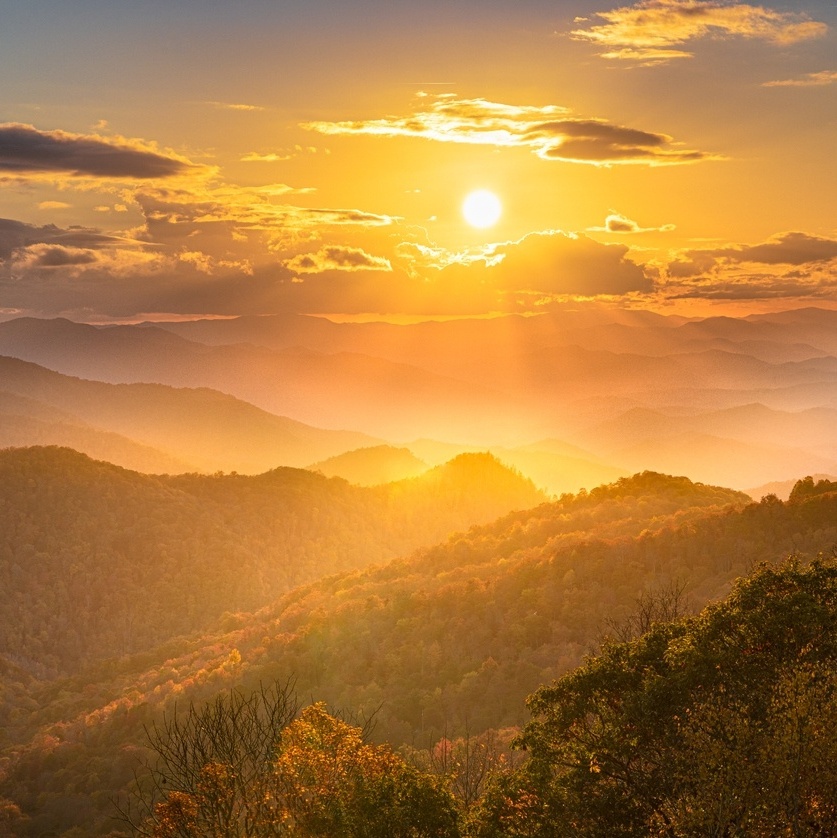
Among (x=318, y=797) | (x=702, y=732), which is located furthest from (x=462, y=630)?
(x=702, y=732)

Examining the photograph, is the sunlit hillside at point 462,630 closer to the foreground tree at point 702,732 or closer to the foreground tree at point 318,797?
the foreground tree at point 318,797

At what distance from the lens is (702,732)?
28.5 metres

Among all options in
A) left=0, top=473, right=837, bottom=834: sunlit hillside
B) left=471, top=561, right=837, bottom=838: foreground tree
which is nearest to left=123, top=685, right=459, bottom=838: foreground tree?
left=471, top=561, right=837, bottom=838: foreground tree

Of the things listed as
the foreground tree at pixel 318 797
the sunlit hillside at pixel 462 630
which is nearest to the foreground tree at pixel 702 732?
the foreground tree at pixel 318 797

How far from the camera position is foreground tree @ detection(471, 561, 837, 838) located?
1045 inches

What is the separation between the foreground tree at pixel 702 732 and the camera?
26.5m

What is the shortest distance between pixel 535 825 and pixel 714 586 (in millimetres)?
77847

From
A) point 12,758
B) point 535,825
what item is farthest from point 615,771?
point 12,758

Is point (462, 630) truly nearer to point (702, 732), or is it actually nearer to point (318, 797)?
point (318, 797)

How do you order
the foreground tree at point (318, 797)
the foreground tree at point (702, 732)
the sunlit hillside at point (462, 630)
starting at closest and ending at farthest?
the foreground tree at point (702, 732), the foreground tree at point (318, 797), the sunlit hillside at point (462, 630)

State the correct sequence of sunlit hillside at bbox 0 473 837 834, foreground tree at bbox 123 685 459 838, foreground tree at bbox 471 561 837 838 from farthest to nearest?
sunlit hillside at bbox 0 473 837 834 < foreground tree at bbox 123 685 459 838 < foreground tree at bbox 471 561 837 838

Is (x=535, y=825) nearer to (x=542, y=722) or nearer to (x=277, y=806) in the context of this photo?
(x=542, y=722)

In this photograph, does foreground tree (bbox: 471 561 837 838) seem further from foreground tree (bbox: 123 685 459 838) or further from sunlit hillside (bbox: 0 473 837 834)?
sunlit hillside (bbox: 0 473 837 834)

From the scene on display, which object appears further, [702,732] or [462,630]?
[462,630]
